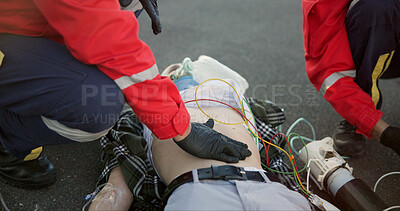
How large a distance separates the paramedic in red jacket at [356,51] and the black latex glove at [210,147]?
519 mm

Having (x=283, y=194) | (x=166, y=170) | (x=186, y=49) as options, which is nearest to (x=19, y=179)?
(x=166, y=170)

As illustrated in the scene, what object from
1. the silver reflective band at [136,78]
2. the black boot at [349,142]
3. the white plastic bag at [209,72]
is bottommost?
the black boot at [349,142]

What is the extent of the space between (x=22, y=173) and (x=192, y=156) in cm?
61

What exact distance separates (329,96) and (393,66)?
15.5 inches

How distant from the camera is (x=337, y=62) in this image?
1284 mm

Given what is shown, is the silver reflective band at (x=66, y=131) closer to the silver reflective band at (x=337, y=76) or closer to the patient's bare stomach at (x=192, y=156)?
the patient's bare stomach at (x=192, y=156)

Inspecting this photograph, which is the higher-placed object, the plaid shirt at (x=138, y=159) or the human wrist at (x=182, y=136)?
the human wrist at (x=182, y=136)

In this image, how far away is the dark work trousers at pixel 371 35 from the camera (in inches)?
48.6

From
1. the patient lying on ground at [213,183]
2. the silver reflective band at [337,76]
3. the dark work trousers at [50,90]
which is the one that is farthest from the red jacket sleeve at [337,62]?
the dark work trousers at [50,90]

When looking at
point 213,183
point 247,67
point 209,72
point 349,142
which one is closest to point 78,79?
point 213,183

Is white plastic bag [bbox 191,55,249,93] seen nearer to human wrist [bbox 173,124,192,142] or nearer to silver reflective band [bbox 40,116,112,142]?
human wrist [bbox 173,124,192,142]

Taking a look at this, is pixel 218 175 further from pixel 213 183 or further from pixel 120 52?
pixel 120 52

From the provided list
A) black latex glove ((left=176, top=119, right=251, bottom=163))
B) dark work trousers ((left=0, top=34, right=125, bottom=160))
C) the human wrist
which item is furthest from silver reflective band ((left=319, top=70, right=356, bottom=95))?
dark work trousers ((left=0, top=34, right=125, bottom=160))

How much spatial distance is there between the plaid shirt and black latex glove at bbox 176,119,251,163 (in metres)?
0.18
